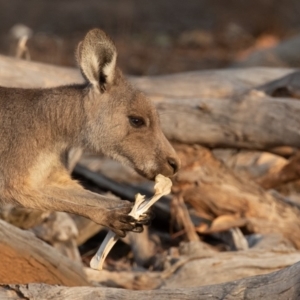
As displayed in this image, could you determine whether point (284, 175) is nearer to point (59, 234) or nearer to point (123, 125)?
point (59, 234)

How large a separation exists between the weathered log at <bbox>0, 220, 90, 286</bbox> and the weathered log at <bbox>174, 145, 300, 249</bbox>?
1694 millimetres

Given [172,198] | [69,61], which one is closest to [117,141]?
[172,198]

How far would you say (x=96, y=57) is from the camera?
560cm

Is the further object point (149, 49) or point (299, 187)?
point (149, 49)

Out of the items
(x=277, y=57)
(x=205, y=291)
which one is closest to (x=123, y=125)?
(x=205, y=291)

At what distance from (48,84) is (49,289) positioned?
345cm

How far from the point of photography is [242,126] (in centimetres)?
789

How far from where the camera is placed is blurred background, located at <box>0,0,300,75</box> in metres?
18.0

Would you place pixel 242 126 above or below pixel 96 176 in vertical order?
above

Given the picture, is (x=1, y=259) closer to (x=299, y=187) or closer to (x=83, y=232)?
(x=83, y=232)

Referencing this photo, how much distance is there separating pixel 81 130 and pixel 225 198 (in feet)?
7.97

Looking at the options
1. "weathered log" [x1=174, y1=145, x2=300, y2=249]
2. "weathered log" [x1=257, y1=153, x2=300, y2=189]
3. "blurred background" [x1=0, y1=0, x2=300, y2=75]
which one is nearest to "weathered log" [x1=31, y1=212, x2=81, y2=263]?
"weathered log" [x1=174, y1=145, x2=300, y2=249]

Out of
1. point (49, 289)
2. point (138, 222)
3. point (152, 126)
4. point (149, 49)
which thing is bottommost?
point (149, 49)

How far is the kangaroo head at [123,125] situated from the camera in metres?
5.70
